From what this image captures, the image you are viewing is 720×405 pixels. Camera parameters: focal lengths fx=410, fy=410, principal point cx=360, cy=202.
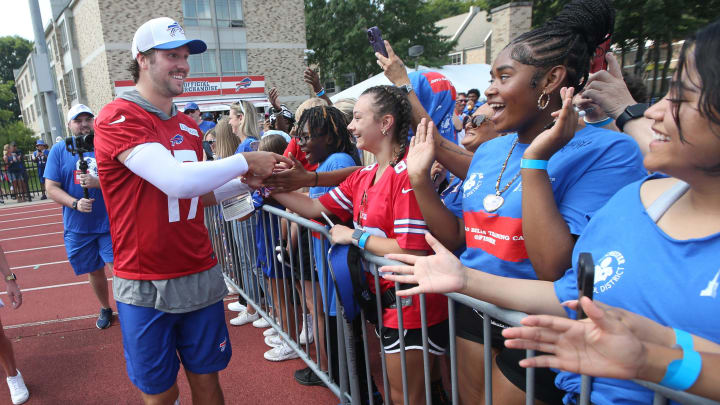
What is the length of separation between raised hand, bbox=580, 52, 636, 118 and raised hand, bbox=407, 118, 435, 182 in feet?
2.48

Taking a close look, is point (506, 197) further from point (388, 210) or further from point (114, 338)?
point (114, 338)

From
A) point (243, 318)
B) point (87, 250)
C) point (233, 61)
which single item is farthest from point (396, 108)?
point (233, 61)

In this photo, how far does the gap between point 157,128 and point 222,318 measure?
117 centimetres

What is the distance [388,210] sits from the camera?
2131 mm

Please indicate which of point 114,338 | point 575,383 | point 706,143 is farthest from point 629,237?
point 114,338

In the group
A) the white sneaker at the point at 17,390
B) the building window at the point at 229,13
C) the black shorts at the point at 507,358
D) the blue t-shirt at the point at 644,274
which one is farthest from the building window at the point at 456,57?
the blue t-shirt at the point at 644,274

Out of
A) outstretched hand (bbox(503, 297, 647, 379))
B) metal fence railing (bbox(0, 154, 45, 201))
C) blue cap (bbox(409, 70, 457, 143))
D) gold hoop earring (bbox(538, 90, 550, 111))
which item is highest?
blue cap (bbox(409, 70, 457, 143))

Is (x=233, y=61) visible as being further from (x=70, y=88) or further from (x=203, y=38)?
(x=70, y=88)

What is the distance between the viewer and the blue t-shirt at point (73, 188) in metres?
4.32

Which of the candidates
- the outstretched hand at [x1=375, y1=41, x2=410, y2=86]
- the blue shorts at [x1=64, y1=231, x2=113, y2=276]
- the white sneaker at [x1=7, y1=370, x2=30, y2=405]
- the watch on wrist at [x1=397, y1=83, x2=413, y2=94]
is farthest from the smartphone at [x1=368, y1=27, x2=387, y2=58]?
the white sneaker at [x1=7, y1=370, x2=30, y2=405]

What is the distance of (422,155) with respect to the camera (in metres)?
1.88

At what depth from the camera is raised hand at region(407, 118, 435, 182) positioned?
1.85 m

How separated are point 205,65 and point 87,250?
24.0 m

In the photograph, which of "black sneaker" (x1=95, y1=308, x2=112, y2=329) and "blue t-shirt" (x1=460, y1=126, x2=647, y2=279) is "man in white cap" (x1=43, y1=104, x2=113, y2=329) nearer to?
"black sneaker" (x1=95, y1=308, x2=112, y2=329)
